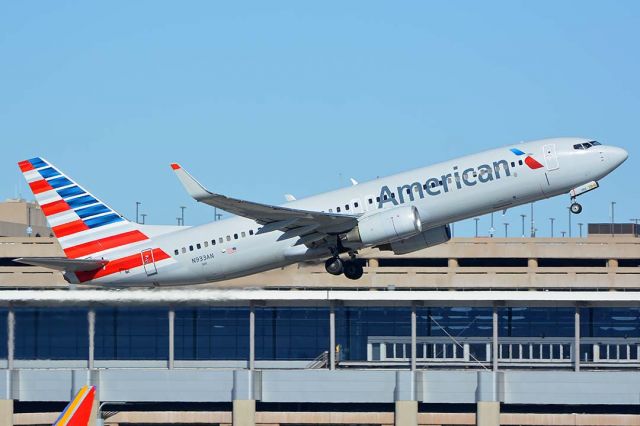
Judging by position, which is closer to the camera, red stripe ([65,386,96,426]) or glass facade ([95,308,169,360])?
red stripe ([65,386,96,426])

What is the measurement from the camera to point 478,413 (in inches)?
2913

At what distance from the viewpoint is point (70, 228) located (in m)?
63.7

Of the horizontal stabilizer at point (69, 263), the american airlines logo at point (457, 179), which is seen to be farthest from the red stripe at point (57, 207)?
the american airlines logo at point (457, 179)

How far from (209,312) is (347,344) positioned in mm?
10343

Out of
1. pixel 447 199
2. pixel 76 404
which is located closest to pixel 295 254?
pixel 447 199

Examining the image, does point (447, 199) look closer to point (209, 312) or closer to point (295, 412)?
point (295, 412)

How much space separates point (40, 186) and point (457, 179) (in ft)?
70.4

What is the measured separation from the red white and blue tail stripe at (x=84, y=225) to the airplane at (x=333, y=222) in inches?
2.4

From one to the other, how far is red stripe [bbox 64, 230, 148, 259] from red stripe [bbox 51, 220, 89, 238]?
0.89m

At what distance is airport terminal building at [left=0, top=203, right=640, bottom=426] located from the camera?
2931 inches

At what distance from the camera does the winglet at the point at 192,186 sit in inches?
2120

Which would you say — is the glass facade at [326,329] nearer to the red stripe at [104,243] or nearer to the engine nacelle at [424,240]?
the red stripe at [104,243]

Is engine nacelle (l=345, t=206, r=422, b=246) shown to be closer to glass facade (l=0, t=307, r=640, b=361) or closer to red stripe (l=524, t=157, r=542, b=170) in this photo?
red stripe (l=524, t=157, r=542, b=170)

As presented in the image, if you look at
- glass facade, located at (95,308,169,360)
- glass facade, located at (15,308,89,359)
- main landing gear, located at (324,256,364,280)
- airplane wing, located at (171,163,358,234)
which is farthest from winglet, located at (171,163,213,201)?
glass facade, located at (95,308,169,360)
